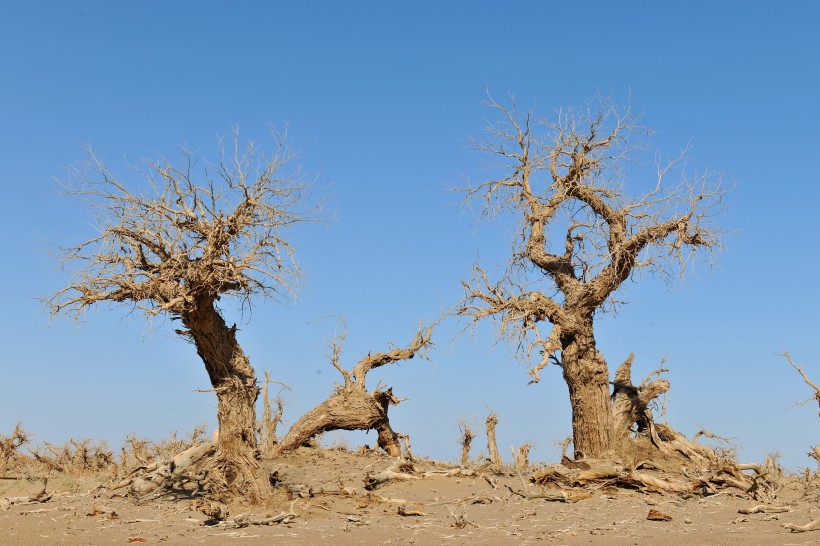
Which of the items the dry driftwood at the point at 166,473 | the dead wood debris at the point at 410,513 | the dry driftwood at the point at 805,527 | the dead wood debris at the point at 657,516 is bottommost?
the dry driftwood at the point at 805,527

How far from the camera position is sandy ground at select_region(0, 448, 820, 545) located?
38.2 feet

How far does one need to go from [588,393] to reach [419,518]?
22.1ft

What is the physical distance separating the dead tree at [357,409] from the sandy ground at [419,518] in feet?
8.52

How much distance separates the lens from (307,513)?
13.9m

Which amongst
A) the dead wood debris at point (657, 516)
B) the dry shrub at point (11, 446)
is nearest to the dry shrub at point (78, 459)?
the dry shrub at point (11, 446)

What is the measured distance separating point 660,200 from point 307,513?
34.5ft

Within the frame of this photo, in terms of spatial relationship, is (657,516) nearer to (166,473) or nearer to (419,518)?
(419,518)

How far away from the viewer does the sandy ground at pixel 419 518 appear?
38.2 feet

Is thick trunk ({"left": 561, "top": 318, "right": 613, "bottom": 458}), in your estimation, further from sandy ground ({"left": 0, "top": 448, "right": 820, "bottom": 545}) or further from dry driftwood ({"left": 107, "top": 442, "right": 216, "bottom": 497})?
dry driftwood ({"left": 107, "top": 442, "right": 216, "bottom": 497})

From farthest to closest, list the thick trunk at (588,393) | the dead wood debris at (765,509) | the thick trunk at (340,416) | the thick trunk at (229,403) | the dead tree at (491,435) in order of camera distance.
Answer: the dead tree at (491,435)
the thick trunk at (340,416)
the thick trunk at (588,393)
the thick trunk at (229,403)
the dead wood debris at (765,509)

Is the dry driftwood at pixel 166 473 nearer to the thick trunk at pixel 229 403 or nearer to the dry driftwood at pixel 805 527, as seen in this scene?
the thick trunk at pixel 229 403

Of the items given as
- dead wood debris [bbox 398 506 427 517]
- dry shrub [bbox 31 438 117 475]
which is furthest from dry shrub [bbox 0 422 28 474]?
dead wood debris [bbox 398 506 427 517]

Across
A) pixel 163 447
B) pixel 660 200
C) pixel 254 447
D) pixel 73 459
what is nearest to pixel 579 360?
pixel 660 200

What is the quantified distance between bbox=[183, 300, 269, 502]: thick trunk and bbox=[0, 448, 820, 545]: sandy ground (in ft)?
2.03
